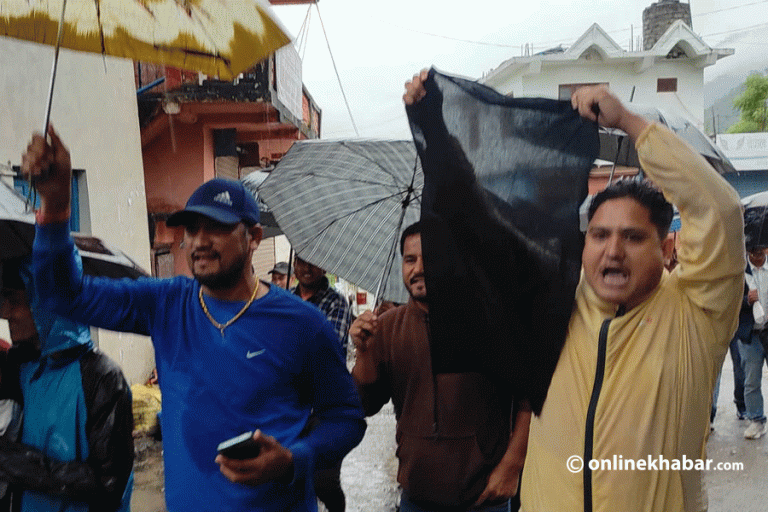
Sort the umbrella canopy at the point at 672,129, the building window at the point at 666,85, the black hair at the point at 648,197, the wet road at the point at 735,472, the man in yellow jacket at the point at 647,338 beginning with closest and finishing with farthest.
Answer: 1. the man in yellow jacket at the point at 647,338
2. the black hair at the point at 648,197
3. the umbrella canopy at the point at 672,129
4. the wet road at the point at 735,472
5. the building window at the point at 666,85

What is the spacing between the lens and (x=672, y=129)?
7.94ft

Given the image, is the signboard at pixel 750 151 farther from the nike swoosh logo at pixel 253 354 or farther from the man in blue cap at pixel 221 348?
the nike swoosh logo at pixel 253 354

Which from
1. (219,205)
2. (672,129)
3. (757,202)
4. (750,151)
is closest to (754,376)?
(757,202)

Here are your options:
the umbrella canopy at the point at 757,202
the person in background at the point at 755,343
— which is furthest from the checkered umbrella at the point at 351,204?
the umbrella canopy at the point at 757,202

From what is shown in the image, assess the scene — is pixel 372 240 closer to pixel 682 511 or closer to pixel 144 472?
pixel 682 511

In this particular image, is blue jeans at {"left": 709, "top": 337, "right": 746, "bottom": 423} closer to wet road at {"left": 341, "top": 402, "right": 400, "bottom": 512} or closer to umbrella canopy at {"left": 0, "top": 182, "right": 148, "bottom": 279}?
wet road at {"left": 341, "top": 402, "right": 400, "bottom": 512}

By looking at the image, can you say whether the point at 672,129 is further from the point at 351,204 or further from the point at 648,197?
the point at 351,204

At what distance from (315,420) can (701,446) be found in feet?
3.82

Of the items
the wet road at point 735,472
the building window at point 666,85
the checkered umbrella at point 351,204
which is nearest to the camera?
the checkered umbrella at point 351,204

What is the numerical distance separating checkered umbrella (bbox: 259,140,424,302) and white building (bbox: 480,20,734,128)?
20.8 metres

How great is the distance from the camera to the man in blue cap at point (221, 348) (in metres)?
1.85

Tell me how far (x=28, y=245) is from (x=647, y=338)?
1.97 meters

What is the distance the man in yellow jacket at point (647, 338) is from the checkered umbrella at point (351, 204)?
4.59ft

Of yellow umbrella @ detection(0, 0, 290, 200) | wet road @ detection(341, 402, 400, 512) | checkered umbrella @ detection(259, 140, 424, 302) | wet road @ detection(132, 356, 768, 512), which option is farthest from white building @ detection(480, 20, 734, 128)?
yellow umbrella @ detection(0, 0, 290, 200)
